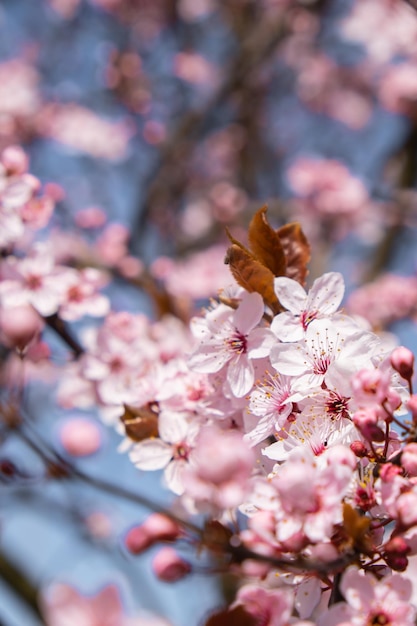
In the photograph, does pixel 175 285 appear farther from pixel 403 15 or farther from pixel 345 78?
pixel 345 78

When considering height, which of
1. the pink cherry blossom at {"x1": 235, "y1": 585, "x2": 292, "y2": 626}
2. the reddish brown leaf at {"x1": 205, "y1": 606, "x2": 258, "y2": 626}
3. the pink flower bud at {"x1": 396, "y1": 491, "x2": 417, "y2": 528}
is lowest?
the pink cherry blossom at {"x1": 235, "y1": 585, "x2": 292, "y2": 626}

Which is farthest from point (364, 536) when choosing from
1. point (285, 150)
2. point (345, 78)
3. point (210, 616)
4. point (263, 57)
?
point (345, 78)

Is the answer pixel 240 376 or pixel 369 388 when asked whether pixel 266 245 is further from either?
pixel 369 388

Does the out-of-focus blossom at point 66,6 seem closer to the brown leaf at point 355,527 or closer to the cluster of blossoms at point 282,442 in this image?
the cluster of blossoms at point 282,442

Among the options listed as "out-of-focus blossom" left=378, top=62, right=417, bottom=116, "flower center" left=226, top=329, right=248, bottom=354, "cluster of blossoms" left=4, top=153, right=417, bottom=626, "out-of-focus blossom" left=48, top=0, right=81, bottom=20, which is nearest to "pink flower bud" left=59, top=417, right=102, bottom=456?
"cluster of blossoms" left=4, top=153, right=417, bottom=626

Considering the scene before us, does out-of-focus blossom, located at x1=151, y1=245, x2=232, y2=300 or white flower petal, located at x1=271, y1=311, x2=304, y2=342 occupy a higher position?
white flower petal, located at x1=271, y1=311, x2=304, y2=342

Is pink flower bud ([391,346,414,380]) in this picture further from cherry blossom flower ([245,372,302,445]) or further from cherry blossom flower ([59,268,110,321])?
cherry blossom flower ([59,268,110,321])

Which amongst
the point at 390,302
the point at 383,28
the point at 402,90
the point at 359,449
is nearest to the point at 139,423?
the point at 359,449
